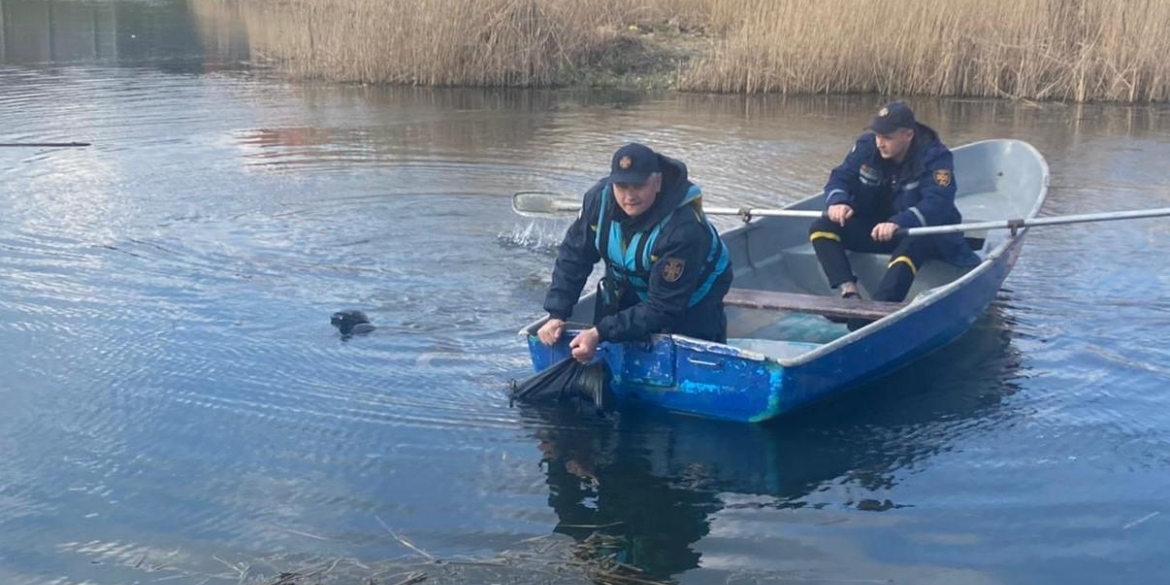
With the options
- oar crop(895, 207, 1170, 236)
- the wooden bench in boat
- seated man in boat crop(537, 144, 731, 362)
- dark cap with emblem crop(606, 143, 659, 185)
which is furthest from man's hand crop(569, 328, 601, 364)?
oar crop(895, 207, 1170, 236)

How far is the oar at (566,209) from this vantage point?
23.6 ft

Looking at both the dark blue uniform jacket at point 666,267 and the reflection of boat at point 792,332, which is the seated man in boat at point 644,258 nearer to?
the dark blue uniform jacket at point 666,267

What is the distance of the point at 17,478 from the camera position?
525cm

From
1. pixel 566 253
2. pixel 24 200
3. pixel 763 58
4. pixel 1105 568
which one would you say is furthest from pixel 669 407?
pixel 763 58

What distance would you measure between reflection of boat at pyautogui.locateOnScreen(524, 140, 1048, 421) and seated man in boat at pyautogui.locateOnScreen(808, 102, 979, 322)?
0.54 ft

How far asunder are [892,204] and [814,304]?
3.59 feet

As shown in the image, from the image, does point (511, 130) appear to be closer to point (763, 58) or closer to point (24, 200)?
point (763, 58)

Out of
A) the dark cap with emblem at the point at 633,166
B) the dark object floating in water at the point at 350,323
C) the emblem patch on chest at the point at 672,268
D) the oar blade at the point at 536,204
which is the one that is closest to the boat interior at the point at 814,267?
the emblem patch on chest at the point at 672,268

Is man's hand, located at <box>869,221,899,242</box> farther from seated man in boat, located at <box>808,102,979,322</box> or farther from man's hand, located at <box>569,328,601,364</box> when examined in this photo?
man's hand, located at <box>569,328,601,364</box>

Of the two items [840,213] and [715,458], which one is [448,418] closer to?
[715,458]

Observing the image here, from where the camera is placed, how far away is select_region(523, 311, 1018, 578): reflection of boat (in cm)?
496

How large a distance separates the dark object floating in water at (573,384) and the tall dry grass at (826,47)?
10505 mm

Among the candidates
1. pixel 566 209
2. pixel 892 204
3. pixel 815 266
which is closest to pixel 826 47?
pixel 815 266

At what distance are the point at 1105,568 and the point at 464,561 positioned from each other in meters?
2.33
